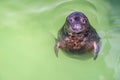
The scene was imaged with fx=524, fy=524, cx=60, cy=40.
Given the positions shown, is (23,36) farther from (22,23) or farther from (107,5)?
(107,5)

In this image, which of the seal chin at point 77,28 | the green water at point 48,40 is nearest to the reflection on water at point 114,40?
the green water at point 48,40

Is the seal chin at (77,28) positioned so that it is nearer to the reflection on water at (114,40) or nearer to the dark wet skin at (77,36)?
the dark wet skin at (77,36)

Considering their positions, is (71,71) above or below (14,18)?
below

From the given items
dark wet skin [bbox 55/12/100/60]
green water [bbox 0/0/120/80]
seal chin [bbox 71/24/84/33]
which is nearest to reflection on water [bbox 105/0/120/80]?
green water [bbox 0/0/120/80]

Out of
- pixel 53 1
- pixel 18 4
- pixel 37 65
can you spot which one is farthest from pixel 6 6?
→ pixel 37 65

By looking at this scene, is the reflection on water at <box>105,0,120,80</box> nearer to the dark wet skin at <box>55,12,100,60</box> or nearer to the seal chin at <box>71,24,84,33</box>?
the dark wet skin at <box>55,12,100,60</box>

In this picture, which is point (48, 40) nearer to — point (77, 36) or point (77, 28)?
point (77, 36)
